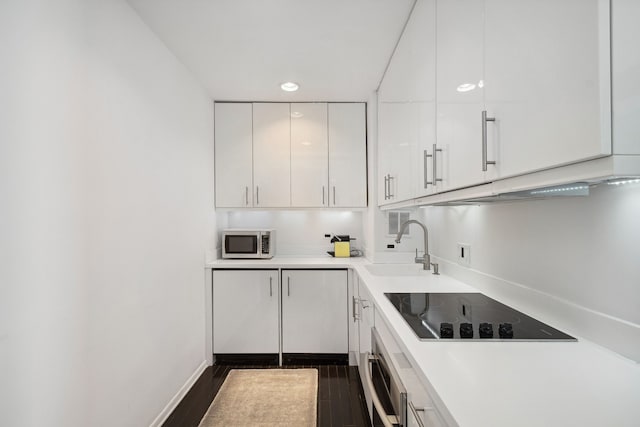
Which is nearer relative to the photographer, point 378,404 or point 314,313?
point 378,404

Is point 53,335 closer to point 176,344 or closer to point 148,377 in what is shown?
point 148,377

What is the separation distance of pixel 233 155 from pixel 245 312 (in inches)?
59.2

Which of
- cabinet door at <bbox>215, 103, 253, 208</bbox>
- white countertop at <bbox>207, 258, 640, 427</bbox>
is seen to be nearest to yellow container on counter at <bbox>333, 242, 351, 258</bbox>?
cabinet door at <bbox>215, 103, 253, 208</bbox>

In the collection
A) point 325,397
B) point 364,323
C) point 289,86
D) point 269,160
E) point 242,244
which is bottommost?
point 325,397

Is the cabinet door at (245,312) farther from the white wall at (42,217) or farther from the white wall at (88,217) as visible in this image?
the white wall at (42,217)

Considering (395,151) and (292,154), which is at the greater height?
(292,154)

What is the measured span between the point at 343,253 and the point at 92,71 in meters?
2.53

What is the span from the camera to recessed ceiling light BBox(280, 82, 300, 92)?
281 cm

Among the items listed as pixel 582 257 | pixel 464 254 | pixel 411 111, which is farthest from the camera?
pixel 464 254

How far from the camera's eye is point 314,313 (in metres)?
3.00

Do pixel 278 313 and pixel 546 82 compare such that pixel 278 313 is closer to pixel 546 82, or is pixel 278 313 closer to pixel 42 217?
pixel 42 217

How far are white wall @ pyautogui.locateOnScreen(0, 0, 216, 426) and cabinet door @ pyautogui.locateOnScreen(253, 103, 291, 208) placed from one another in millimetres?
939

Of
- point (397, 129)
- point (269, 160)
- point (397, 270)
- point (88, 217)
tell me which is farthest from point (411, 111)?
point (269, 160)

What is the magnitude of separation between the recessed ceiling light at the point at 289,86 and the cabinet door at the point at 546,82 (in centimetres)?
205
